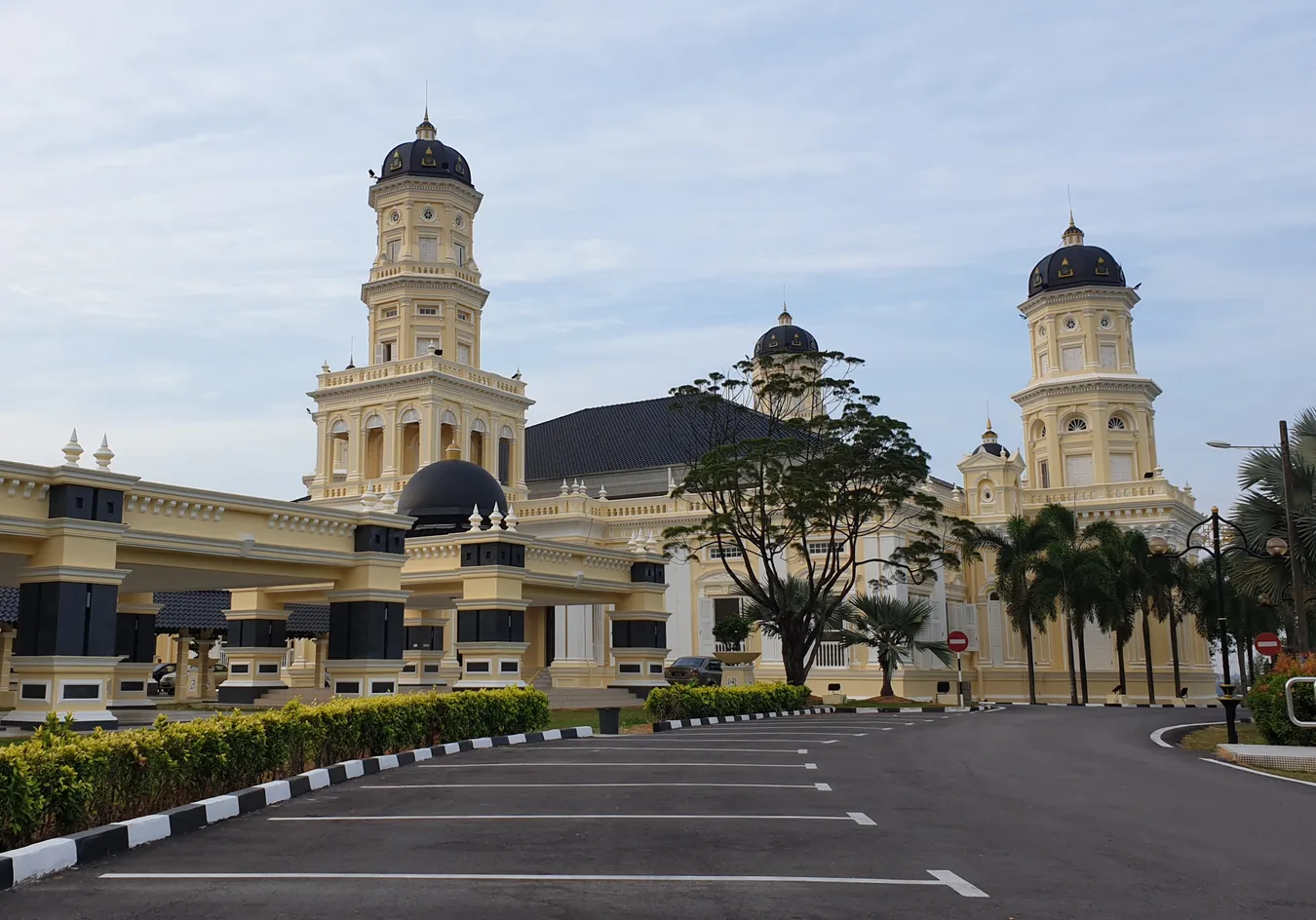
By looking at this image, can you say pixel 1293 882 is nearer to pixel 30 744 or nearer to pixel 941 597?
pixel 30 744

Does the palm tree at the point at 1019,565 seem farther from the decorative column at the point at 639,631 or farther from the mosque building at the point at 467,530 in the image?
the decorative column at the point at 639,631

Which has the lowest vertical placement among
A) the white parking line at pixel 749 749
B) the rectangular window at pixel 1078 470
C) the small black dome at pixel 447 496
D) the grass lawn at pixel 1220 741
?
the grass lawn at pixel 1220 741

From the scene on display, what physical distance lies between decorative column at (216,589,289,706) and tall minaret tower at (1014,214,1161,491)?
118ft

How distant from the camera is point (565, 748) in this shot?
1805cm

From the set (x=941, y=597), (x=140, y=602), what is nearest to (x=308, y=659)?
(x=140, y=602)

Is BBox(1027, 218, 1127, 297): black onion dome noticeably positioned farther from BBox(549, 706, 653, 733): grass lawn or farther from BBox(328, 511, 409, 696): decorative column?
BBox(328, 511, 409, 696): decorative column

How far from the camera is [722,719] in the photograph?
2619 cm

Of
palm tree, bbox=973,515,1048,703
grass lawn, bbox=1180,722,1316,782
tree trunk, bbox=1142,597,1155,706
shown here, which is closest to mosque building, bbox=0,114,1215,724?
palm tree, bbox=973,515,1048,703

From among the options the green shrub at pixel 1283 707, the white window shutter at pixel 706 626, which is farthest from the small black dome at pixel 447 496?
the green shrub at pixel 1283 707

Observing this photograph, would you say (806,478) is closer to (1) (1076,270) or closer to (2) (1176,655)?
(2) (1176,655)

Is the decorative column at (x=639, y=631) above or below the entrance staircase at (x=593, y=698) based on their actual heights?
above

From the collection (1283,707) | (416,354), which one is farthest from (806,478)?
(416,354)

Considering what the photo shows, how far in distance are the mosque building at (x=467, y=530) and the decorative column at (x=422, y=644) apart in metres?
0.07

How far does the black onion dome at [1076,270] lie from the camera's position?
5338 cm
